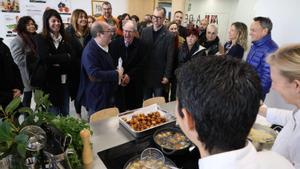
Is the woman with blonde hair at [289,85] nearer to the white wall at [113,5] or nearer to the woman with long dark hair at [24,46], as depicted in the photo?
the woman with long dark hair at [24,46]

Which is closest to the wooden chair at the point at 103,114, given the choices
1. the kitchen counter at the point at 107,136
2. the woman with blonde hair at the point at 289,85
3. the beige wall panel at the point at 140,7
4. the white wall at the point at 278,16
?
the kitchen counter at the point at 107,136

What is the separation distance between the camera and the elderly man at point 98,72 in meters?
1.98

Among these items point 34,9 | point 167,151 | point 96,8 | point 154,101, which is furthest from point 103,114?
point 96,8

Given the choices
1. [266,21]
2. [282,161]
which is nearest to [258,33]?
[266,21]

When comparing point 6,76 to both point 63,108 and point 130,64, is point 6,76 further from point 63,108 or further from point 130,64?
point 130,64

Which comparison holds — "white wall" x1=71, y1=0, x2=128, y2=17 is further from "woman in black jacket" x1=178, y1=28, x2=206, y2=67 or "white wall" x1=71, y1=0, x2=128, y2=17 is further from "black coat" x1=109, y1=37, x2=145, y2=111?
"woman in black jacket" x1=178, y1=28, x2=206, y2=67

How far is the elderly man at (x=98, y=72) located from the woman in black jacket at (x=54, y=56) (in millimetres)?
277

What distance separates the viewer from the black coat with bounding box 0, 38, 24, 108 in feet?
6.07

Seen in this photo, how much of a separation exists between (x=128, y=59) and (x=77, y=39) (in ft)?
2.55

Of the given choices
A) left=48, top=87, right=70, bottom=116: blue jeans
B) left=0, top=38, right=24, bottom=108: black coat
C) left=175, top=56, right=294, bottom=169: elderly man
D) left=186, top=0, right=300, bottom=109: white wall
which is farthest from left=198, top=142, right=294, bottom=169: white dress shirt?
left=186, top=0, right=300, bottom=109: white wall

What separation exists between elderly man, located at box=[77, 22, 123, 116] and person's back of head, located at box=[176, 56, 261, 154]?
150cm

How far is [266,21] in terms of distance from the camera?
2.22 meters

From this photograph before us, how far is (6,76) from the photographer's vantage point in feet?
6.24

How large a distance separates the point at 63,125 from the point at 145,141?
1.82 ft
